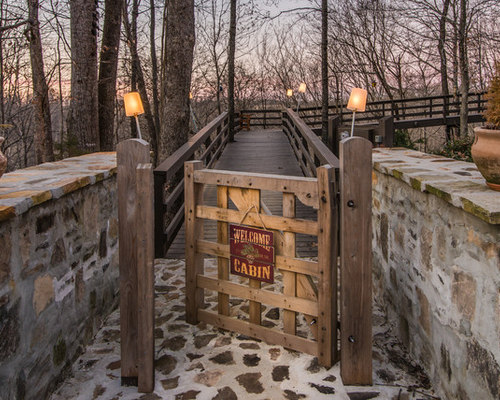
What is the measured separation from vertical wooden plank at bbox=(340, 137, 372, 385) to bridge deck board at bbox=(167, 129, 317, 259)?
85cm

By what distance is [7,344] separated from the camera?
2.13 m

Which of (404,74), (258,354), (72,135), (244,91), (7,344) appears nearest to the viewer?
(7,344)

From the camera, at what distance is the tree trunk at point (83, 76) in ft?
21.1

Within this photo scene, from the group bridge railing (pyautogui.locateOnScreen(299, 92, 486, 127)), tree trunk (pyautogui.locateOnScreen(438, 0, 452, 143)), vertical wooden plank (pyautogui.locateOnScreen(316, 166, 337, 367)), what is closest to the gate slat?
vertical wooden plank (pyautogui.locateOnScreen(316, 166, 337, 367))

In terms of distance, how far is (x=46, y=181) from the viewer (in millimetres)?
2924

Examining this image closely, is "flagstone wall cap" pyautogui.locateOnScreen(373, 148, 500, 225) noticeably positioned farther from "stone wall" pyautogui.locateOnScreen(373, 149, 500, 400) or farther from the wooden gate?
the wooden gate

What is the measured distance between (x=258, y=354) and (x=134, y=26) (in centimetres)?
1356

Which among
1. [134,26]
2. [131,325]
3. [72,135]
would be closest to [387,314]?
[131,325]

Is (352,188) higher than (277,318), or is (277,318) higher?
(352,188)

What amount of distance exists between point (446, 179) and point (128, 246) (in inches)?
72.8

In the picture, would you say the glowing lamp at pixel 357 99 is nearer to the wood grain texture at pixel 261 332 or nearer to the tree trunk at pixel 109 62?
the wood grain texture at pixel 261 332

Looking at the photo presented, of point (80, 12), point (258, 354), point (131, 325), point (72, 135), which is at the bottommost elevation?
Answer: point (258, 354)

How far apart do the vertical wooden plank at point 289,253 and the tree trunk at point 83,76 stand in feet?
13.6

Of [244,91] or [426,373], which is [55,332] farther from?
[244,91]
